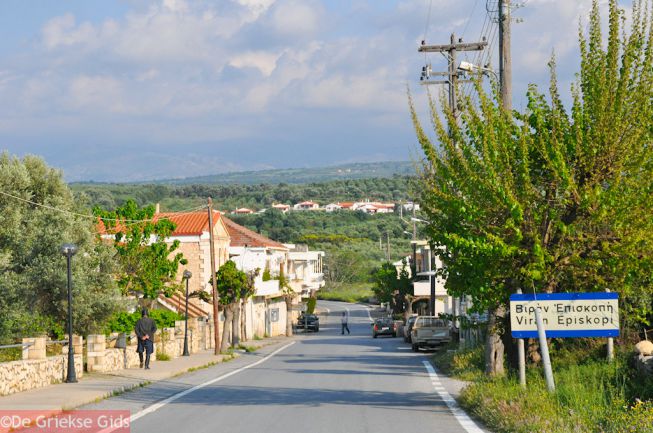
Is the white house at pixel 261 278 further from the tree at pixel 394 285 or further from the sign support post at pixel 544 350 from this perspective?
the sign support post at pixel 544 350

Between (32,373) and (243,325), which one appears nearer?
(32,373)

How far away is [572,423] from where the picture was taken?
12.6 metres

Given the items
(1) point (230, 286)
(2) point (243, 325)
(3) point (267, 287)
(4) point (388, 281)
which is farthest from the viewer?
(4) point (388, 281)

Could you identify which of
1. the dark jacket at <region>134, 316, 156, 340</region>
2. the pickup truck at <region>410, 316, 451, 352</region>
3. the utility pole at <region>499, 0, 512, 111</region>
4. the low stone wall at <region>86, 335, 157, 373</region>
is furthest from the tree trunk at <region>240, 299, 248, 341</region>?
the utility pole at <region>499, 0, 512, 111</region>

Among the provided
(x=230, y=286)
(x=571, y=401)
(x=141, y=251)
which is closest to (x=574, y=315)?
(x=571, y=401)

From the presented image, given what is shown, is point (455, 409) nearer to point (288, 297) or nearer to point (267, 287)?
point (267, 287)

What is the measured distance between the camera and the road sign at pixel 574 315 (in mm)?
16031

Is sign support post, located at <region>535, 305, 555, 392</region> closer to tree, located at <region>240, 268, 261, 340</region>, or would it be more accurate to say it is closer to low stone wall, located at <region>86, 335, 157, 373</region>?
low stone wall, located at <region>86, 335, 157, 373</region>

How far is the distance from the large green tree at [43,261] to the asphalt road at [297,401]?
5.00 metres

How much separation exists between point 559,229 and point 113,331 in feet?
73.6

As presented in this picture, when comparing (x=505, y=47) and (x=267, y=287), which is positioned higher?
(x=505, y=47)

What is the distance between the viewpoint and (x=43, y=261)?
32.2 m

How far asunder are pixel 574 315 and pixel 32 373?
12.4 metres

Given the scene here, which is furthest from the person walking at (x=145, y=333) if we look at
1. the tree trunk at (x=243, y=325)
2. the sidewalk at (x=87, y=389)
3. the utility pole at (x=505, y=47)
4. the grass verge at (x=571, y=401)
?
the tree trunk at (x=243, y=325)
